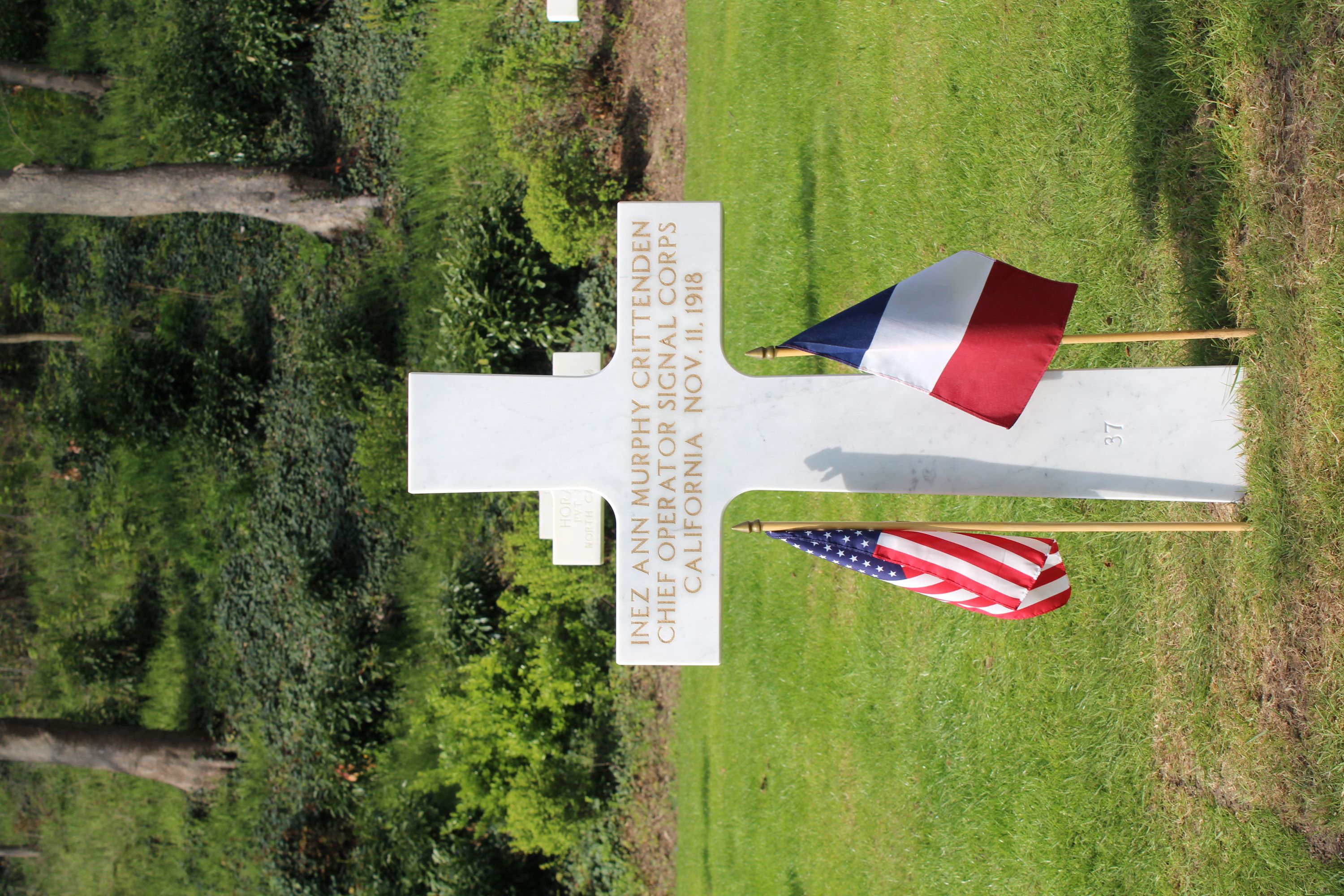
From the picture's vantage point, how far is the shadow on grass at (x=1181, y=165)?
211 inches

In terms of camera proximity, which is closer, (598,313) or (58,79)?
(598,313)

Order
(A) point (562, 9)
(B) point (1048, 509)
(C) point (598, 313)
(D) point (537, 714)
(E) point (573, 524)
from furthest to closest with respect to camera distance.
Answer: (C) point (598, 313)
(A) point (562, 9)
(D) point (537, 714)
(E) point (573, 524)
(B) point (1048, 509)

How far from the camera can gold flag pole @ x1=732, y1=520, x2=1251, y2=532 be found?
15.3ft

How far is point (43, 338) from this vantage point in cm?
1241

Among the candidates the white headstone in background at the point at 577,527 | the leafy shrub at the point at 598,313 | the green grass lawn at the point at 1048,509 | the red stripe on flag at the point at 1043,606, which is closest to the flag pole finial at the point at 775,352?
the red stripe on flag at the point at 1043,606

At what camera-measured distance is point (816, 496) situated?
27.8 feet

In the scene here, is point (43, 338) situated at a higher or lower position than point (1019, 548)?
higher

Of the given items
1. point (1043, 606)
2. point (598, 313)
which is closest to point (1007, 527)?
point (1043, 606)

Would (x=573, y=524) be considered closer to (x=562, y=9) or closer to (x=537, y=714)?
(x=537, y=714)

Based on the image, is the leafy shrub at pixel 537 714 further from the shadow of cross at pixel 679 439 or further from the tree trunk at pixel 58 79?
the tree trunk at pixel 58 79

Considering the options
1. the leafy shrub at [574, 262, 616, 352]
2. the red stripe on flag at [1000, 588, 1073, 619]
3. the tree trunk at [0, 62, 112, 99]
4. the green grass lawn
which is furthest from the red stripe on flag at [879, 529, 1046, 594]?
the tree trunk at [0, 62, 112, 99]

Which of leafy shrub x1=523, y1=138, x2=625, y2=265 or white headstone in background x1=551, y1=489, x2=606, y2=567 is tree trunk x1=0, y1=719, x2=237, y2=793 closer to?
white headstone in background x1=551, y1=489, x2=606, y2=567

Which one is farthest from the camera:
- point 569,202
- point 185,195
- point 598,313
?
point 185,195

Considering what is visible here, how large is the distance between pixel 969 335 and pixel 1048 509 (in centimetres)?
287
